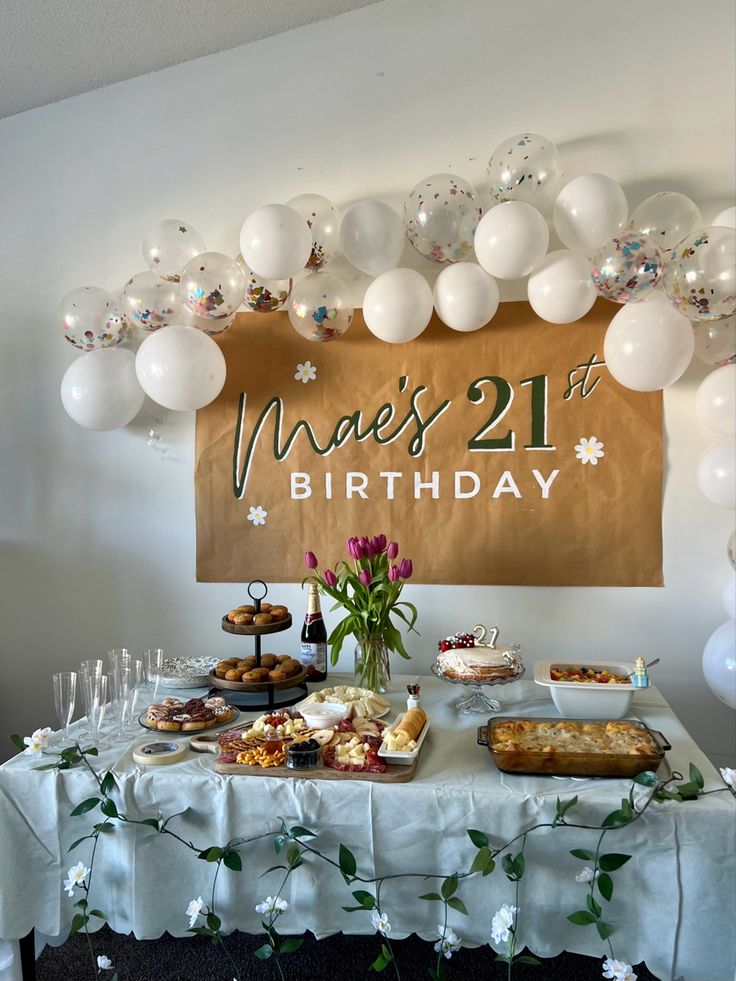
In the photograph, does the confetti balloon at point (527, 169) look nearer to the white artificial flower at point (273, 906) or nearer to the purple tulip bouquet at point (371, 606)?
the purple tulip bouquet at point (371, 606)

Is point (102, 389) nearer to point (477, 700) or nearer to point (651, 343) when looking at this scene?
point (477, 700)

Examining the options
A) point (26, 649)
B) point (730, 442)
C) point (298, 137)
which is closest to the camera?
point (730, 442)

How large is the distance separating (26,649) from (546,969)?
6.77 ft

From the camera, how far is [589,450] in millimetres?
2521

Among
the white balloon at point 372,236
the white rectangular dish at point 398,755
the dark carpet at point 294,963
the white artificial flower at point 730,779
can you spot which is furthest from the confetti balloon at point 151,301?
the white artificial flower at point 730,779

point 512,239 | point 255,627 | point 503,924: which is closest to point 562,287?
point 512,239

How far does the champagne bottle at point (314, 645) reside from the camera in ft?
7.83

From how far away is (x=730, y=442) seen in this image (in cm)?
224

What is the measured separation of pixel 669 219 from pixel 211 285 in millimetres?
1347

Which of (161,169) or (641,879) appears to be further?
(161,169)

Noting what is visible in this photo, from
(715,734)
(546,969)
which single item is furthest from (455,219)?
(546,969)

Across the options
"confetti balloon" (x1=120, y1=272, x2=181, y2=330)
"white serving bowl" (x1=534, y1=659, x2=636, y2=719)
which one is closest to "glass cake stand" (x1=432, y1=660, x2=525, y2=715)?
"white serving bowl" (x1=534, y1=659, x2=636, y2=719)

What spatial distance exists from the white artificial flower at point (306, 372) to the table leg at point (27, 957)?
1.73 metres

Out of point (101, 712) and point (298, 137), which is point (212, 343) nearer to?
point (298, 137)
